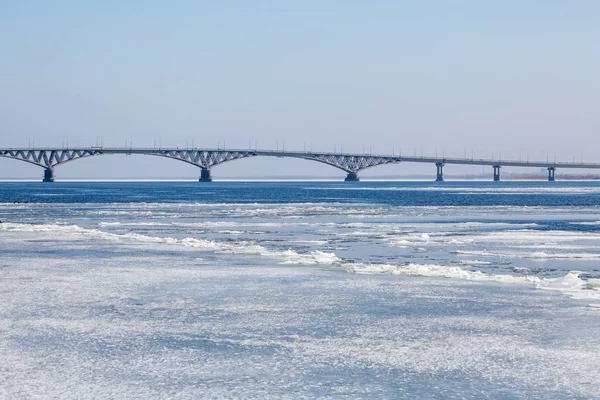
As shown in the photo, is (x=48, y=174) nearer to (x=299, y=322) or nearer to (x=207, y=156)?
(x=207, y=156)

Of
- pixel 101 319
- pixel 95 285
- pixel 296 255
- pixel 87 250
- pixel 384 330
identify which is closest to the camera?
pixel 384 330

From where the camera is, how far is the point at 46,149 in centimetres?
18025

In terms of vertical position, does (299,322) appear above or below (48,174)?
below

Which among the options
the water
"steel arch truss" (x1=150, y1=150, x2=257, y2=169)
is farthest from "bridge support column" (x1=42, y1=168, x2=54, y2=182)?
the water

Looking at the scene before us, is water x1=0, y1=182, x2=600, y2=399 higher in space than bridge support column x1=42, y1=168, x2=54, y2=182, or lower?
lower

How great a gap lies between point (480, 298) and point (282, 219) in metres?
29.8

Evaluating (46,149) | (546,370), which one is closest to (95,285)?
(546,370)

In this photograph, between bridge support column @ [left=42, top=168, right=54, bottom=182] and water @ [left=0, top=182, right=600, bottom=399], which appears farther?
bridge support column @ [left=42, top=168, right=54, bottom=182]

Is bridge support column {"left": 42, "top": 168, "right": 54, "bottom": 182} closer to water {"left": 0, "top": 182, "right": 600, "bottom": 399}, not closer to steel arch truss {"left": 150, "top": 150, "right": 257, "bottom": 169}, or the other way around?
steel arch truss {"left": 150, "top": 150, "right": 257, "bottom": 169}

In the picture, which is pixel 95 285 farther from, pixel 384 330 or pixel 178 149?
pixel 178 149

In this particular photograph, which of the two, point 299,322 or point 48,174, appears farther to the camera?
point 48,174

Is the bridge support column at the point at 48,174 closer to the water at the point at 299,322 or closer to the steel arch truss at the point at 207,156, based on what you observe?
the steel arch truss at the point at 207,156

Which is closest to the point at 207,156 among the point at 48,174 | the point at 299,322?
the point at 48,174

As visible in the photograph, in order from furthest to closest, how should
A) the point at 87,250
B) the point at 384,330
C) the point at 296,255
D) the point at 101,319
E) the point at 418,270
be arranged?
the point at 87,250, the point at 296,255, the point at 418,270, the point at 101,319, the point at 384,330
